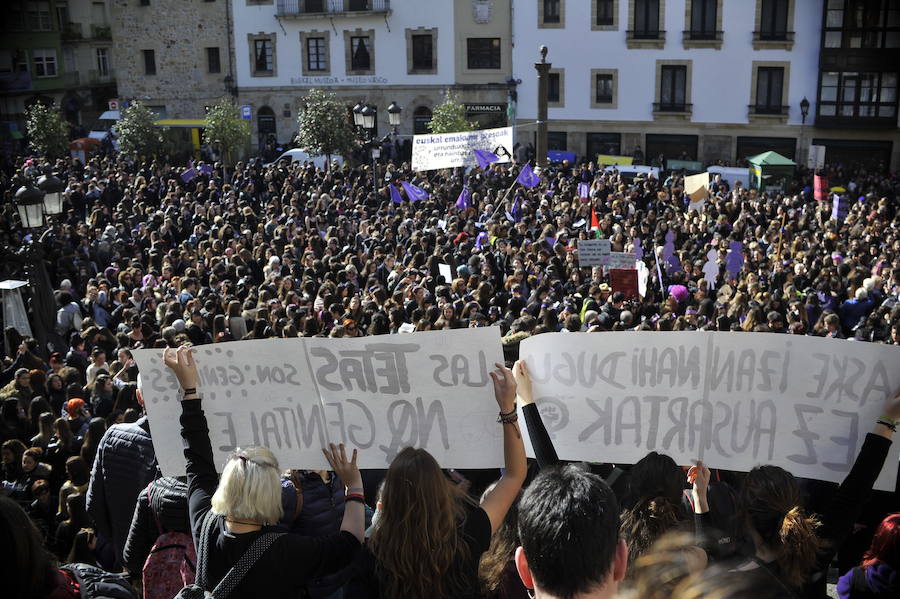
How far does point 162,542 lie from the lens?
3.74 m

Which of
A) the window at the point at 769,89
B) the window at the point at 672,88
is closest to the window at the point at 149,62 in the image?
the window at the point at 672,88

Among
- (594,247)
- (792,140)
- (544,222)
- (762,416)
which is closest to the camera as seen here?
(762,416)

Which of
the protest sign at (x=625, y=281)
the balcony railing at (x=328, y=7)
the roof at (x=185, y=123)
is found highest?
the balcony railing at (x=328, y=7)

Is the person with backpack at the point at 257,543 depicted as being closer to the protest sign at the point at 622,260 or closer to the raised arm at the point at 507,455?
the raised arm at the point at 507,455

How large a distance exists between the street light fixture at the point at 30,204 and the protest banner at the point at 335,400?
607cm

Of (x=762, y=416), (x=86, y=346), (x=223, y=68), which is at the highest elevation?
(x=223, y=68)

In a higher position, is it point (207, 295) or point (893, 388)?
point (893, 388)

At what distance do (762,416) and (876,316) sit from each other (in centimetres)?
640

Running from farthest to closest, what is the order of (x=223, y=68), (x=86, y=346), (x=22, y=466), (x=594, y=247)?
(x=223, y=68) → (x=594, y=247) → (x=86, y=346) → (x=22, y=466)

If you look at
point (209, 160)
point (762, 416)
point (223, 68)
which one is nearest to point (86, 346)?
point (762, 416)

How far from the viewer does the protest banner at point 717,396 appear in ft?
12.5

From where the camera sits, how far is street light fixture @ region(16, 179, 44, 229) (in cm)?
929

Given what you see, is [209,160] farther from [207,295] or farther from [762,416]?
[762,416]

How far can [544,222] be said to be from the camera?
675 inches
